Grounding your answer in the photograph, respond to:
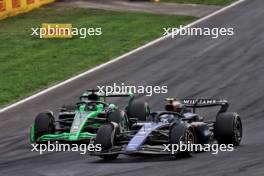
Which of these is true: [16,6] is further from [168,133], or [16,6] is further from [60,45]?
[168,133]

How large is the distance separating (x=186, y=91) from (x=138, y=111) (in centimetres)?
765

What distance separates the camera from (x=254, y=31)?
41.2 m

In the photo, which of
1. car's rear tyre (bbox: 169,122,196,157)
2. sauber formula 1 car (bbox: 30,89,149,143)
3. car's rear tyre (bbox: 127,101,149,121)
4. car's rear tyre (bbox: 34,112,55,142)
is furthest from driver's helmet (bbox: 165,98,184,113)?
car's rear tyre (bbox: 34,112,55,142)

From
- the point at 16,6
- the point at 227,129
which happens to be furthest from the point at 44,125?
the point at 16,6

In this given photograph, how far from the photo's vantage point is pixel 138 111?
22484mm

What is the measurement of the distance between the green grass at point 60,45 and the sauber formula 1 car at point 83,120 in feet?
25.8

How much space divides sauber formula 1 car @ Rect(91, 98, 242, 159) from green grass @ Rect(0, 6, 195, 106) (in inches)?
449

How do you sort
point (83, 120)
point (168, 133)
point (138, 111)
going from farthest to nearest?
point (138, 111), point (83, 120), point (168, 133)

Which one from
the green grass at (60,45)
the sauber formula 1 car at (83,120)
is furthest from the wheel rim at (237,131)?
the green grass at (60,45)

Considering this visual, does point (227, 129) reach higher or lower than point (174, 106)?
lower

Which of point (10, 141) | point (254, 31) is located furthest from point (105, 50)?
point (10, 141)

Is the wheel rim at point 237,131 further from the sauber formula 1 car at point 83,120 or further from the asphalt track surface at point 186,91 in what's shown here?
the sauber formula 1 car at point 83,120

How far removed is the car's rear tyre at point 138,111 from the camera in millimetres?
22416

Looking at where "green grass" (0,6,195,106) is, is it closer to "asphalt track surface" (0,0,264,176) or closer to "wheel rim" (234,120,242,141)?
"asphalt track surface" (0,0,264,176)
